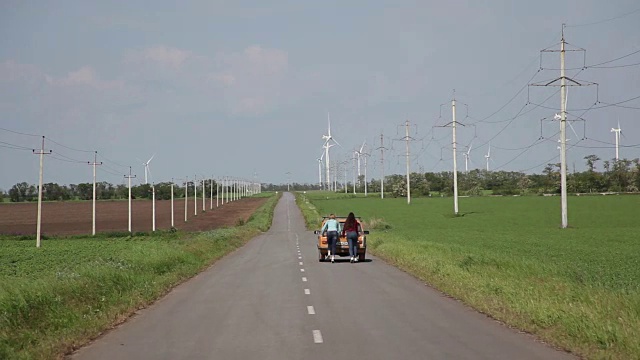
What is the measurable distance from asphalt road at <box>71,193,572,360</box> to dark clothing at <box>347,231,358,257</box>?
8.45m

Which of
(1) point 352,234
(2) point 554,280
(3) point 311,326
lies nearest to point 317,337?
(3) point 311,326

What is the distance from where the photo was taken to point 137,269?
25.0m

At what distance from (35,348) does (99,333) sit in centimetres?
232

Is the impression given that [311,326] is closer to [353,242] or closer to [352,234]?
[352,234]

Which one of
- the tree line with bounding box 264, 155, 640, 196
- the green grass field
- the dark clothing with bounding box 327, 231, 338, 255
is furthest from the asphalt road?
the tree line with bounding box 264, 155, 640, 196

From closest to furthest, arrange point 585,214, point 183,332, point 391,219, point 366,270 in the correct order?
point 183,332 < point 366,270 < point 585,214 < point 391,219

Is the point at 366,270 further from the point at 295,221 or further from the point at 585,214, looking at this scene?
the point at 295,221

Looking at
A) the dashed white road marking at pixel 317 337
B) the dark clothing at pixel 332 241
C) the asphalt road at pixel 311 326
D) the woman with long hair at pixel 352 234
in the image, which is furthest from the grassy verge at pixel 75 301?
the woman with long hair at pixel 352 234

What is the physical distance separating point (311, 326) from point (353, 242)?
18.6 m

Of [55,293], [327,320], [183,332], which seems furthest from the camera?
[55,293]

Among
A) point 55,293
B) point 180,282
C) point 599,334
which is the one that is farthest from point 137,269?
point 599,334

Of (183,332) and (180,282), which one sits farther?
(180,282)

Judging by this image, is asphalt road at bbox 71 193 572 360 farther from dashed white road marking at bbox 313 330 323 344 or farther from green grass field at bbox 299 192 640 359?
green grass field at bbox 299 192 640 359

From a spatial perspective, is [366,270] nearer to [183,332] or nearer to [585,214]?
[183,332]
